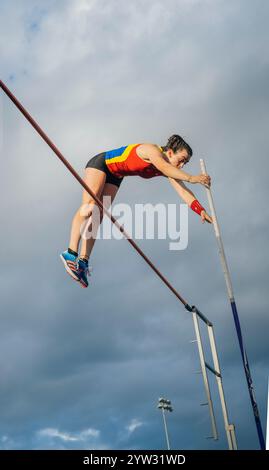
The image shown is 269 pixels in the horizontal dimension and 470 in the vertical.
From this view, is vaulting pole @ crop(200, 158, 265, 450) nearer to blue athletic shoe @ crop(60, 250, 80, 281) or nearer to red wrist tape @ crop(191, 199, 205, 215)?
red wrist tape @ crop(191, 199, 205, 215)

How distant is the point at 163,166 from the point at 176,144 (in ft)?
1.54

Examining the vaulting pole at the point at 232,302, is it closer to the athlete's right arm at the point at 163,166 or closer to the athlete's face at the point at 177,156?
the athlete's face at the point at 177,156

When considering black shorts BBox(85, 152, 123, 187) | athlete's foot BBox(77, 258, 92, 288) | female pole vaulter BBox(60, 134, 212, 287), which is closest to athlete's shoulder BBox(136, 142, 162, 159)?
female pole vaulter BBox(60, 134, 212, 287)

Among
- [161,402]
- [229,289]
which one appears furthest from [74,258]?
[161,402]

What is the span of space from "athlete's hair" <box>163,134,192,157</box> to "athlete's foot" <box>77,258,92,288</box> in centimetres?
→ 138

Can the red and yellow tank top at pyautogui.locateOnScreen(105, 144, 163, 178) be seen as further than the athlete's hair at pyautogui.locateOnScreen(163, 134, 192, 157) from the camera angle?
No

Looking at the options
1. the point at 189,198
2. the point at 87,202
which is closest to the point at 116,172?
the point at 87,202

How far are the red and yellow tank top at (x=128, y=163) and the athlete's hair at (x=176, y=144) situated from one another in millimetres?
267

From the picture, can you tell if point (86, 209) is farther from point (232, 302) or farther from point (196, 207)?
point (232, 302)

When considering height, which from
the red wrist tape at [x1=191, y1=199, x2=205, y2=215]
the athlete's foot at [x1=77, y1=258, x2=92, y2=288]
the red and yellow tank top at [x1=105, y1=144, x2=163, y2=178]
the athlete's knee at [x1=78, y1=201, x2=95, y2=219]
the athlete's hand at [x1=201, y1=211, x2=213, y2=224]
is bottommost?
the athlete's foot at [x1=77, y1=258, x2=92, y2=288]

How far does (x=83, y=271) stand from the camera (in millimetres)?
6270

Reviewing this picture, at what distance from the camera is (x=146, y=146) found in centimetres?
627

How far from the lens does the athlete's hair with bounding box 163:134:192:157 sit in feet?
21.2
